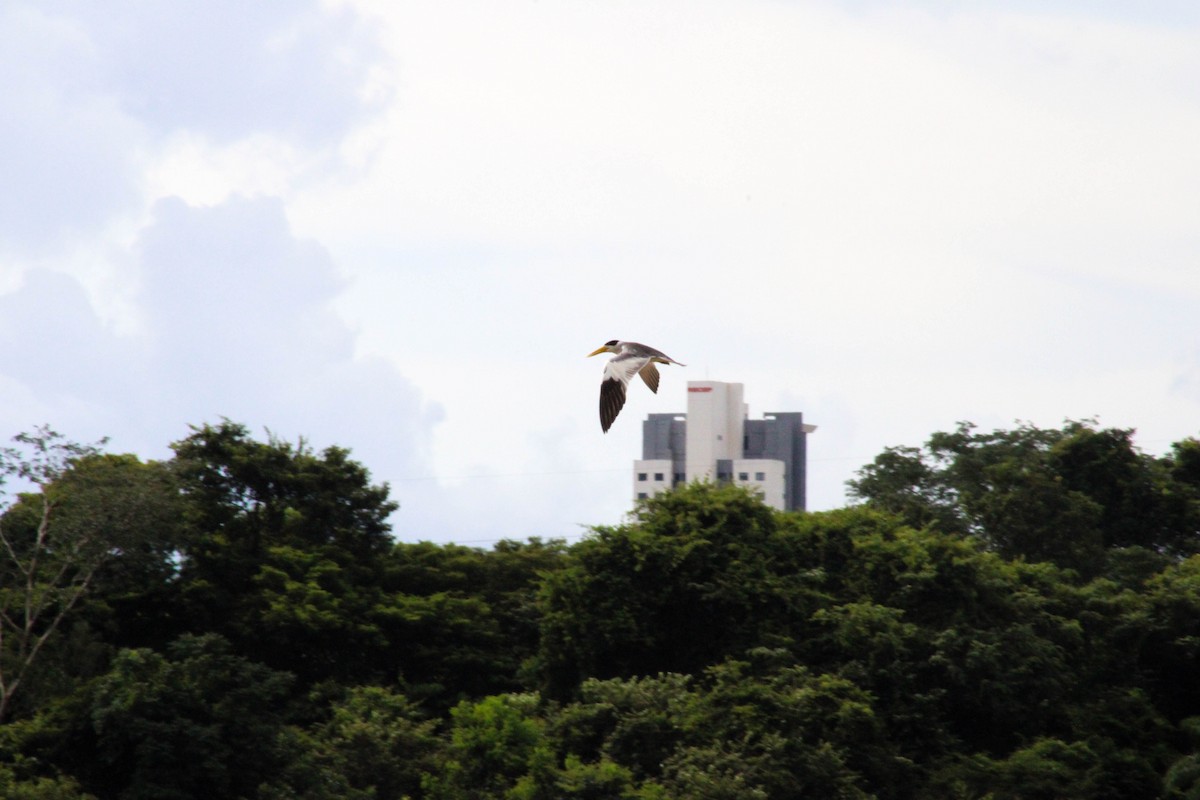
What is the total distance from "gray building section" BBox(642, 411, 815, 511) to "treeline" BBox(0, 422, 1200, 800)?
55.0m

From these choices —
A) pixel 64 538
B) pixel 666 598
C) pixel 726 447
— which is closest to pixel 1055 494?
pixel 666 598

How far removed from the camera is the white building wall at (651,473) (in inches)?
3474

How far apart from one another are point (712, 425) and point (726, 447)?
1.30 m

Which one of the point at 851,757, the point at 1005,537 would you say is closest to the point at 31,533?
the point at 851,757

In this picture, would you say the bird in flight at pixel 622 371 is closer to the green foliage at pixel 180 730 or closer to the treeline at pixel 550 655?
the treeline at pixel 550 655

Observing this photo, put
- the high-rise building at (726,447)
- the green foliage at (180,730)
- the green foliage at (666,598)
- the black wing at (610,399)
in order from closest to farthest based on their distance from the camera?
1. the black wing at (610,399)
2. the green foliage at (180,730)
3. the green foliage at (666,598)
4. the high-rise building at (726,447)

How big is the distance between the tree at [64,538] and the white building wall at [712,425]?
59.8 m

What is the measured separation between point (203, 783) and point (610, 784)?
4969mm

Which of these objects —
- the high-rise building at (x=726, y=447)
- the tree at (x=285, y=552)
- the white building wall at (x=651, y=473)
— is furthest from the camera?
the white building wall at (x=651, y=473)

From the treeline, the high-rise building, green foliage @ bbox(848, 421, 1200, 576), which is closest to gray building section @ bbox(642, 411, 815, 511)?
the high-rise building

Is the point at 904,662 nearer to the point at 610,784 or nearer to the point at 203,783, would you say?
the point at 610,784

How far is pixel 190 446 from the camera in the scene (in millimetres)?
27922

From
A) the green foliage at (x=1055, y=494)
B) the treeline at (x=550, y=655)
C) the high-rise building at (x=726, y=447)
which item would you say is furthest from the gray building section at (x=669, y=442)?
the treeline at (x=550, y=655)

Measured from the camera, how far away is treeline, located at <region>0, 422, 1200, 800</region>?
21.4 meters
